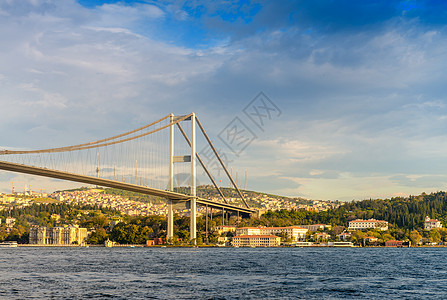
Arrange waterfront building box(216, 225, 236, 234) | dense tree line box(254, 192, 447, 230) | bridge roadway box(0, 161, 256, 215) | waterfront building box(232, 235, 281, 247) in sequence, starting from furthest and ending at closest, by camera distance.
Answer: dense tree line box(254, 192, 447, 230) < waterfront building box(216, 225, 236, 234) < waterfront building box(232, 235, 281, 247) < bridge roadway box(0, 161, 256, 215)

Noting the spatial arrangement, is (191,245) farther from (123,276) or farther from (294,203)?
(294,203)

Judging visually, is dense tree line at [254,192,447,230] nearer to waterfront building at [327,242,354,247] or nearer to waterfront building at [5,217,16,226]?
waterfront building at [327,242,354,247]

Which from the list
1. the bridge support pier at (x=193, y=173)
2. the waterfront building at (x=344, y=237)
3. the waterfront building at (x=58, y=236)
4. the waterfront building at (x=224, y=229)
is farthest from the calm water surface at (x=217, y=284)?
the waterfront building at (x=58, y=236)

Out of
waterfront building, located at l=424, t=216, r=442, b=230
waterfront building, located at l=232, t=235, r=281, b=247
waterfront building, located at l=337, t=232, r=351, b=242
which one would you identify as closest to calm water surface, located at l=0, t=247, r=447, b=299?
waterfront building, located at l=232, t=235, r=281, b=247

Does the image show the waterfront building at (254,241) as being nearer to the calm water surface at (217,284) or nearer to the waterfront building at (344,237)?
the waterfront building at (344,237)

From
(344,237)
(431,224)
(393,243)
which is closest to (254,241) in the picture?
(344,237)

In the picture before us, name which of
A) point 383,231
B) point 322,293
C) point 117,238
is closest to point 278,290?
point 322,293
